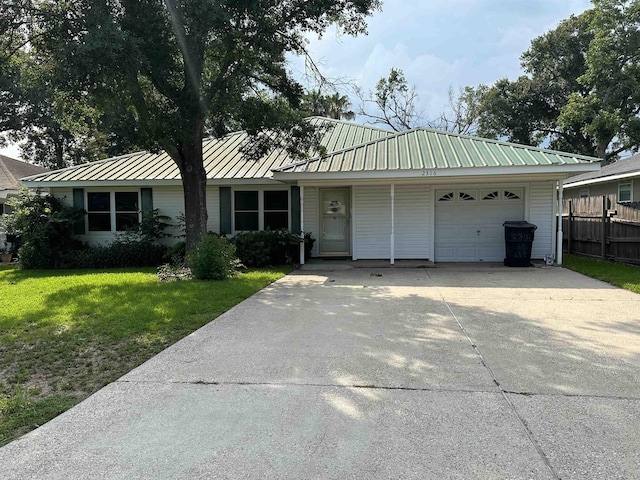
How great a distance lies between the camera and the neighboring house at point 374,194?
11.6m

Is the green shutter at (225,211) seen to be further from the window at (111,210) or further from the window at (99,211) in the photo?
the window at (99,211)

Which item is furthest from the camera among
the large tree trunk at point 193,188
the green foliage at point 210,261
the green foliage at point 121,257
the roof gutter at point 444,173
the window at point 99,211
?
the window at point 99,211

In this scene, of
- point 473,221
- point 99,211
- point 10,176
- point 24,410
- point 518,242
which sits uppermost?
point 10,176

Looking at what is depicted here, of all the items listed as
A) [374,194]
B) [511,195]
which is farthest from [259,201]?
[511,195]

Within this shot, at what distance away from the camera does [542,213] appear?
12.7m

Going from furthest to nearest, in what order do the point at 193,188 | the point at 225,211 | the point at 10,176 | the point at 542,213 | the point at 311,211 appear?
the point at 10,176, the point at 225,211, the point at 311,211, the point at 542,213, the point at 193,188

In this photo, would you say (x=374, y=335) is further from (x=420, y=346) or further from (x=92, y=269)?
(x=92, y=269)

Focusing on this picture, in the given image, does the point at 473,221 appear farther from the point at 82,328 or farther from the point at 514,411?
the point at 82,328

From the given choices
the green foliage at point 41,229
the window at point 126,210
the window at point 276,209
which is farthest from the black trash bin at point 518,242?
the green foliage at point 41,229

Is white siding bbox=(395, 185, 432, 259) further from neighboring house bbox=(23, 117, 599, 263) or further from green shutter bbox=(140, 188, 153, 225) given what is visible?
green shutter bbox=(140, 188, 153, 225)

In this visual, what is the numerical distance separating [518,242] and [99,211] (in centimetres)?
1381

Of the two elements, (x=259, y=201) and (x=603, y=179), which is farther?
(x=603, y=179)

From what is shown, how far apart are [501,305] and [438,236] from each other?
21.1ft

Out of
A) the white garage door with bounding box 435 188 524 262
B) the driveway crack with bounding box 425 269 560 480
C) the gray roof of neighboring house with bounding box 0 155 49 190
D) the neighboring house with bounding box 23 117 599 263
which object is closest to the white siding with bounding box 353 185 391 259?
the neighboring house with bounding box 23 117 599 263
